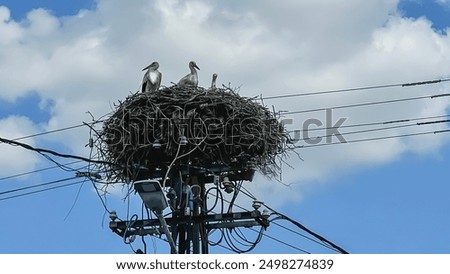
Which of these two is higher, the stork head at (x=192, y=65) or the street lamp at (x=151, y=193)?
the stork head at (x=192, y=65)

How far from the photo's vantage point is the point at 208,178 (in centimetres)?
944

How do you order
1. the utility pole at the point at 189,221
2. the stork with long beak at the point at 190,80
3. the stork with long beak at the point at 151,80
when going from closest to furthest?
the utility pole at the point at 189,221, the stork with long beak at the point at 190,80, the stork with long beak at the point at 151,80

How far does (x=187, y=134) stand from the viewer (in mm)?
9484

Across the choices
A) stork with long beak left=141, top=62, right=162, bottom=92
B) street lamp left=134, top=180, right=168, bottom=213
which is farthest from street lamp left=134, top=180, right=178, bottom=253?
stork with long beak left=141, top=62, right=162, bottom=92

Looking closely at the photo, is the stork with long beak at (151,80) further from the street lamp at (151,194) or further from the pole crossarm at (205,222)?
the street lamp at (151,194)

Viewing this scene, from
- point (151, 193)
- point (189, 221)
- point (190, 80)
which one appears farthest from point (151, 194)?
point (190, 80)

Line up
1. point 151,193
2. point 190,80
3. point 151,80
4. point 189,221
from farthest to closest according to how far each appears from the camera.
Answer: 1. point 151,80
2. point 190,80
3. point 189,221
4. point 151,193

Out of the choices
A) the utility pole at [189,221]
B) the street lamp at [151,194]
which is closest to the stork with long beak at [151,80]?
the utility pole at [189,221]

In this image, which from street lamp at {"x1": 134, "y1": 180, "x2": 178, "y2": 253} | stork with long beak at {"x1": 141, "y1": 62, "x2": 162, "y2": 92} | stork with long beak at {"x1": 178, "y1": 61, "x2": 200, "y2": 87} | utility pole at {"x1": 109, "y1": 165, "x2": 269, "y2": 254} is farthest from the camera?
stork with long beak at {"x1": 141, "y1": 62, "x2": 162, "y2": 92}

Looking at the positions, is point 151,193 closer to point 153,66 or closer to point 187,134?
point 187,134

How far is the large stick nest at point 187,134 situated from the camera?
9.44 metres

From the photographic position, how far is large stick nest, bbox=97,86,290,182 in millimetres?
9438

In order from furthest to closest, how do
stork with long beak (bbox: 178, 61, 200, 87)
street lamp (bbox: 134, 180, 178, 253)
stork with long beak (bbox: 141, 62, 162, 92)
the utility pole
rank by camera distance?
stork with long beak (bbox: 141, 62, 162, 92)
stork with long beak (bbox: 178, 61, 200, 87)
the utility pole
street lamp (bbox: 134, 180, 178, 253)

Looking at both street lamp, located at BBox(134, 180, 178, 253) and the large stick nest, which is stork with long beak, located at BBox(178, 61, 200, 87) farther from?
street lamp, located at BBox(134, 180, 178, 253)
